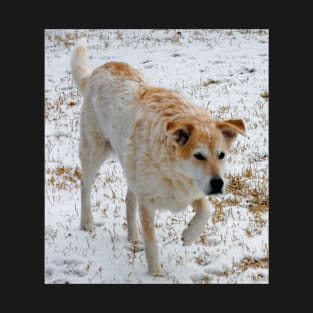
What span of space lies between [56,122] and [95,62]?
13.9 feet

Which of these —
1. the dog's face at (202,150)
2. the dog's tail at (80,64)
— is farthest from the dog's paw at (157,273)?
the dog's tail at (80,64)

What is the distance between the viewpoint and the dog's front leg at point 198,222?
18.9ft

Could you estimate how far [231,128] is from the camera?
209 inches

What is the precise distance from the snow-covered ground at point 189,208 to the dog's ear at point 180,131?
63.1 inches

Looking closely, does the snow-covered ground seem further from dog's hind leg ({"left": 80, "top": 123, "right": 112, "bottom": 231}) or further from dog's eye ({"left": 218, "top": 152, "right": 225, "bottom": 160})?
dog's eye ({"left": 218, "top": 152, "right": 225, "bottom": 160})

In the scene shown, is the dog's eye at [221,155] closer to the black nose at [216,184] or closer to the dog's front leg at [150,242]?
the black nose at [216,184]

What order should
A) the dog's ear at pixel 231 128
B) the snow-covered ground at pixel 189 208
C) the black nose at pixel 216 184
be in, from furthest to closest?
the snow-covered ground at pixel 189 208, the dog's ear at pixel 231 128, the black nose at pixel 216 184

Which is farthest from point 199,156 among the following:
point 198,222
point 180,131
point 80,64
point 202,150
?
point 80,64

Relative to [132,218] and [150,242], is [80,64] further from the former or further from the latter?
[150,242]

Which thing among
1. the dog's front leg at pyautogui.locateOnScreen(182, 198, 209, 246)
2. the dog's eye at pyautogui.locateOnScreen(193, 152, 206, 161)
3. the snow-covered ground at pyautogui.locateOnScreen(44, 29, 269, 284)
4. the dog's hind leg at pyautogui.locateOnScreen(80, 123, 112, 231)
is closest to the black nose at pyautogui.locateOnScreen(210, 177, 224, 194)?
the dog's eye at pyautogui.locateOnScreen(193, 152, 206, 161)

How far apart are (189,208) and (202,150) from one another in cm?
249

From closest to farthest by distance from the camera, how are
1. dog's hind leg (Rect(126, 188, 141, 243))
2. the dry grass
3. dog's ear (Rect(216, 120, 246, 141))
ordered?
1. dog's ear (Rect(216, 120, 246, 141))
2. dog's hind leg (Rect(126, 188, 141, 243))
3. the dry grass

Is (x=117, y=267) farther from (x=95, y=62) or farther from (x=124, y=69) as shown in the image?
(x=95, y=62)

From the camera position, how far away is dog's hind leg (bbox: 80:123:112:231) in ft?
23.0
